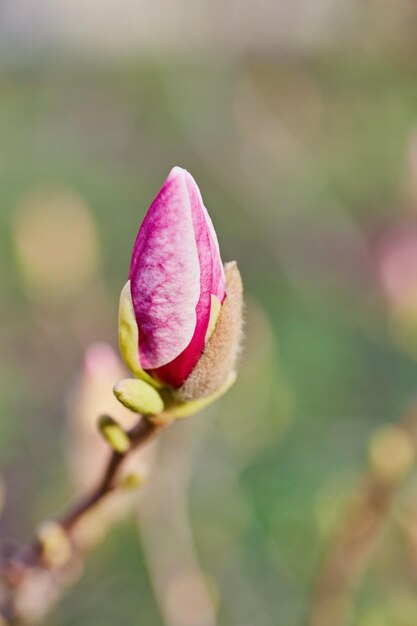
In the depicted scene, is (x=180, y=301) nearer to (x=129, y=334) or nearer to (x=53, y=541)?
(x=129, y=334)

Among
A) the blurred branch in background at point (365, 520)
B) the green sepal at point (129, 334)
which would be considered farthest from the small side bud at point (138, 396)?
the blurred branch in background at point (365, 520)

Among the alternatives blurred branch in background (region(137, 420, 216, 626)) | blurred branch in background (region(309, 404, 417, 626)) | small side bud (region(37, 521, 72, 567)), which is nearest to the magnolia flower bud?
small side bud (region(37, 521, 72, 567))

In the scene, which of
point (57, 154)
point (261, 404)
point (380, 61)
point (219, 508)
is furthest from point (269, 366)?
point (380, 61)

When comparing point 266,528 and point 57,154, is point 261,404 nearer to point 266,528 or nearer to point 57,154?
point 266,528

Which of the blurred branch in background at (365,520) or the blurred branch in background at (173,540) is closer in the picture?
the blurred branch in background at (365,520)

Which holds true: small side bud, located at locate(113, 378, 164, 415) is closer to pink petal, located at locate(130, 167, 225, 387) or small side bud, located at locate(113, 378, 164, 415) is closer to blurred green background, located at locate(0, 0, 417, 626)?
pink petal, located at locate(130, 167, 225, 387)

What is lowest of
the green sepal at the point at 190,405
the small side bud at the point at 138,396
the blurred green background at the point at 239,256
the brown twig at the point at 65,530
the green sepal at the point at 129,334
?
the blurred green background at the point at 239,256

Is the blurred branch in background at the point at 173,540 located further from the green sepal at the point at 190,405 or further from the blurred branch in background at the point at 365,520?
the green sepal at the point at 190,405
